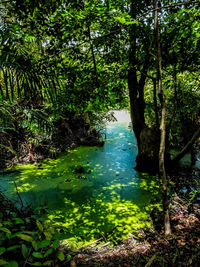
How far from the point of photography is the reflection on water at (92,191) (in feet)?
7.99

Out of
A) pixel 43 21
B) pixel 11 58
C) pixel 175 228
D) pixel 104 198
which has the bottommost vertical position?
pixel 104 198

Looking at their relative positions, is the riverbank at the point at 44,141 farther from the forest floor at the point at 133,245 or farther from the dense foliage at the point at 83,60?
the forest floor at the point at 133,245

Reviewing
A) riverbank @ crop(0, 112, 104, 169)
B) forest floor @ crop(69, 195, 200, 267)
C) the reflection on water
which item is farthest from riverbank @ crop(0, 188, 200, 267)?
riverbank @ crop(0, 112, 104, 169)

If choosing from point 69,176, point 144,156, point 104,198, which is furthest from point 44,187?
point 144,156

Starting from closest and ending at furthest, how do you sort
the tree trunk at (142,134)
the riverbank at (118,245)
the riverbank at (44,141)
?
the riverbank at (118,245) → the tree trunk at (142,134) → the riverbank at (44,141)

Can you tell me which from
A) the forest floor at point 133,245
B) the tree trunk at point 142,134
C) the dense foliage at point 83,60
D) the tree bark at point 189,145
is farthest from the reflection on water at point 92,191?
the tree bark at point 189,145

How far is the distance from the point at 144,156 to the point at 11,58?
3786 millimetres

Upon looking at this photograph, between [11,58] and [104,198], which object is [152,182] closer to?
[104,198]

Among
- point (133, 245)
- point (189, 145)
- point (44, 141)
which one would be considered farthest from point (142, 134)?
point (44, 141)

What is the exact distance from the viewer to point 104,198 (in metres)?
3.15

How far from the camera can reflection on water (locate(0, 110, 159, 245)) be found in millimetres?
2436

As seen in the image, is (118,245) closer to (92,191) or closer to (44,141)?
(92,191)

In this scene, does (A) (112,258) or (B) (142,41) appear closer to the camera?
(A) (112,258)

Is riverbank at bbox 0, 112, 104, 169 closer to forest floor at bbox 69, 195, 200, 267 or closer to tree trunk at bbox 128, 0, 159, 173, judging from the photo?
tree trunk at bbox 128, 0, 159, 173
